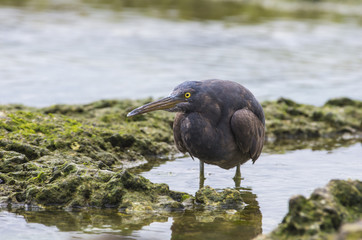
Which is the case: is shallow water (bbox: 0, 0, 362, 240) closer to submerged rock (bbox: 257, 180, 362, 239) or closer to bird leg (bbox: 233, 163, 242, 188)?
bird leg (bbox: 233, 163, 242, 188)

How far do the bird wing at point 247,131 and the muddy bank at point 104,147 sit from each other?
0.87 meters

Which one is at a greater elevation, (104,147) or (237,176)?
(104,147)

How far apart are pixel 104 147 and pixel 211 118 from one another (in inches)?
72.8

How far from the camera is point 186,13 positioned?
94.3 feet

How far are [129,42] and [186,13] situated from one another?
891 cm

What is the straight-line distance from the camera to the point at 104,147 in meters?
7.95

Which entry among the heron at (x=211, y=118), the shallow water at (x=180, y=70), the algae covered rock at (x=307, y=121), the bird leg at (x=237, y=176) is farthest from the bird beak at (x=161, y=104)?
the algae covered rock at (x=307, y=121)

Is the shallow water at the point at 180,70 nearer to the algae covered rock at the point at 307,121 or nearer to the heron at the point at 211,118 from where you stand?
the heron at the point at 211,118

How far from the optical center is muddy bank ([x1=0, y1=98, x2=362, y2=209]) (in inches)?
241

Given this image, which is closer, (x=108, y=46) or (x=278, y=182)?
(x=278, y=182)

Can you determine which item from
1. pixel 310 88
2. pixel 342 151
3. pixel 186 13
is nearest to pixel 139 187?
pixel 342 151

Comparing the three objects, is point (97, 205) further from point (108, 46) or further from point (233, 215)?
point (108, 46)

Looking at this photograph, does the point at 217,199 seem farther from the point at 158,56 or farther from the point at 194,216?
the point at 158,56

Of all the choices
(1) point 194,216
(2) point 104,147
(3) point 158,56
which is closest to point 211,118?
(1) point 194,216
